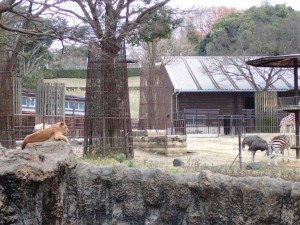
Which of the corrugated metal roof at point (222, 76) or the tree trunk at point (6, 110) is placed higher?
the corrugated metal roof at point (222, 76)

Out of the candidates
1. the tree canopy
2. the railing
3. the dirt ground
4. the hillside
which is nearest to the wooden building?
the tree canopy

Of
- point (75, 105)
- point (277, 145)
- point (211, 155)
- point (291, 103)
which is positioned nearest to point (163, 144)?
point (211, 155)

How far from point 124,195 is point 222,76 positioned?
33679 millimetres

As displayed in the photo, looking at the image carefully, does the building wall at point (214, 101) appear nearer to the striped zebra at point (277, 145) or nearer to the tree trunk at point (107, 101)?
the tree trunk at point (107, 101)

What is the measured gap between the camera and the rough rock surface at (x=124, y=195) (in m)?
6.35

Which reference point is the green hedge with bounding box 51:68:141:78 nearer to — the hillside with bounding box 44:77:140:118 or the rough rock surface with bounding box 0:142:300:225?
the hillside with bounding box 44:77:140:118

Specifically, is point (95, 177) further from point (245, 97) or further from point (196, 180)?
point (245, 97)

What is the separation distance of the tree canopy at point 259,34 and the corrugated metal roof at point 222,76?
1.06m

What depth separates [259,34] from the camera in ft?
139

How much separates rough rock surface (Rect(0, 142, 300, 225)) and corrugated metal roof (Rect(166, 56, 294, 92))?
2991cm

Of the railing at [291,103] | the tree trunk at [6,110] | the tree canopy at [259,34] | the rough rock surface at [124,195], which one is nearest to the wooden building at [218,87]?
the tree canopy at [259,34]

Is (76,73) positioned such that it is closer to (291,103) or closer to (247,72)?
(247,72)

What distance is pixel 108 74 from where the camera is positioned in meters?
17.9

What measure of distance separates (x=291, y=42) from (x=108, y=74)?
84.8ft
